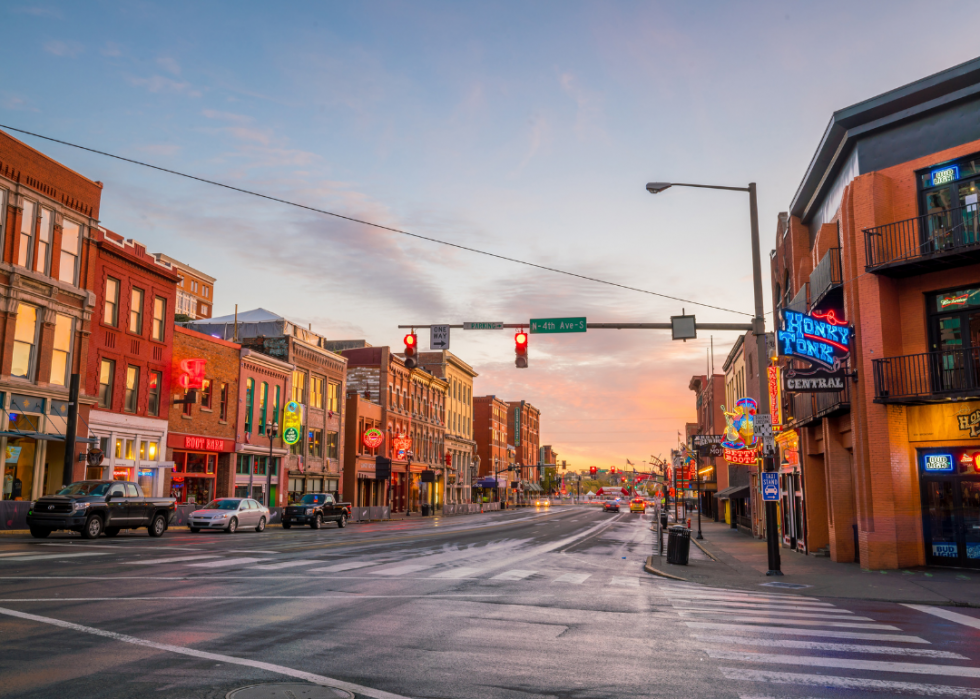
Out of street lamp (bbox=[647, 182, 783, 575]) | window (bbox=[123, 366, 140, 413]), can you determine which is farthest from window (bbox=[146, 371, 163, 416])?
street lamp (bbox=[647, 182, 783, 575])

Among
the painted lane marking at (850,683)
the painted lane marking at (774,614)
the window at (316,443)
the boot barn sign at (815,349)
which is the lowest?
the painted lane marking at (774,614)

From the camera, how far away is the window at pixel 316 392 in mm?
57562

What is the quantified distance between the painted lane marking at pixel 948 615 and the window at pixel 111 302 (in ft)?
113

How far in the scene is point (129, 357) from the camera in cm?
3759

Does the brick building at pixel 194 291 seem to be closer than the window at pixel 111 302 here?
No

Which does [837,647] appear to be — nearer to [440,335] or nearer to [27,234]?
[440,335]

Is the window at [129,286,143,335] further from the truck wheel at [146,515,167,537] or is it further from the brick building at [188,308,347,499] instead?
the brick building at [188,308,347,499]

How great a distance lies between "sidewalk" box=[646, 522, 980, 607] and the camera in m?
15.2

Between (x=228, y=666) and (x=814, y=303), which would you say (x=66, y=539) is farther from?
(x=814, y=303)

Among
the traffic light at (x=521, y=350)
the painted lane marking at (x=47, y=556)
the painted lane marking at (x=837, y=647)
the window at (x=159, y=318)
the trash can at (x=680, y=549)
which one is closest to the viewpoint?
the painted lane marking at (x=837, y=647)

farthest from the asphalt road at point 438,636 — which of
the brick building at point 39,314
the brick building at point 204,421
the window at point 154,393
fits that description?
the brick building at point 204,421

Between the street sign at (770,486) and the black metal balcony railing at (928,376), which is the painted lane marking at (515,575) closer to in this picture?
the street sign at (770,486)

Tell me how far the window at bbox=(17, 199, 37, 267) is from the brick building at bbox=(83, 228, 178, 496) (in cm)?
298

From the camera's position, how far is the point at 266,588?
1328cm
